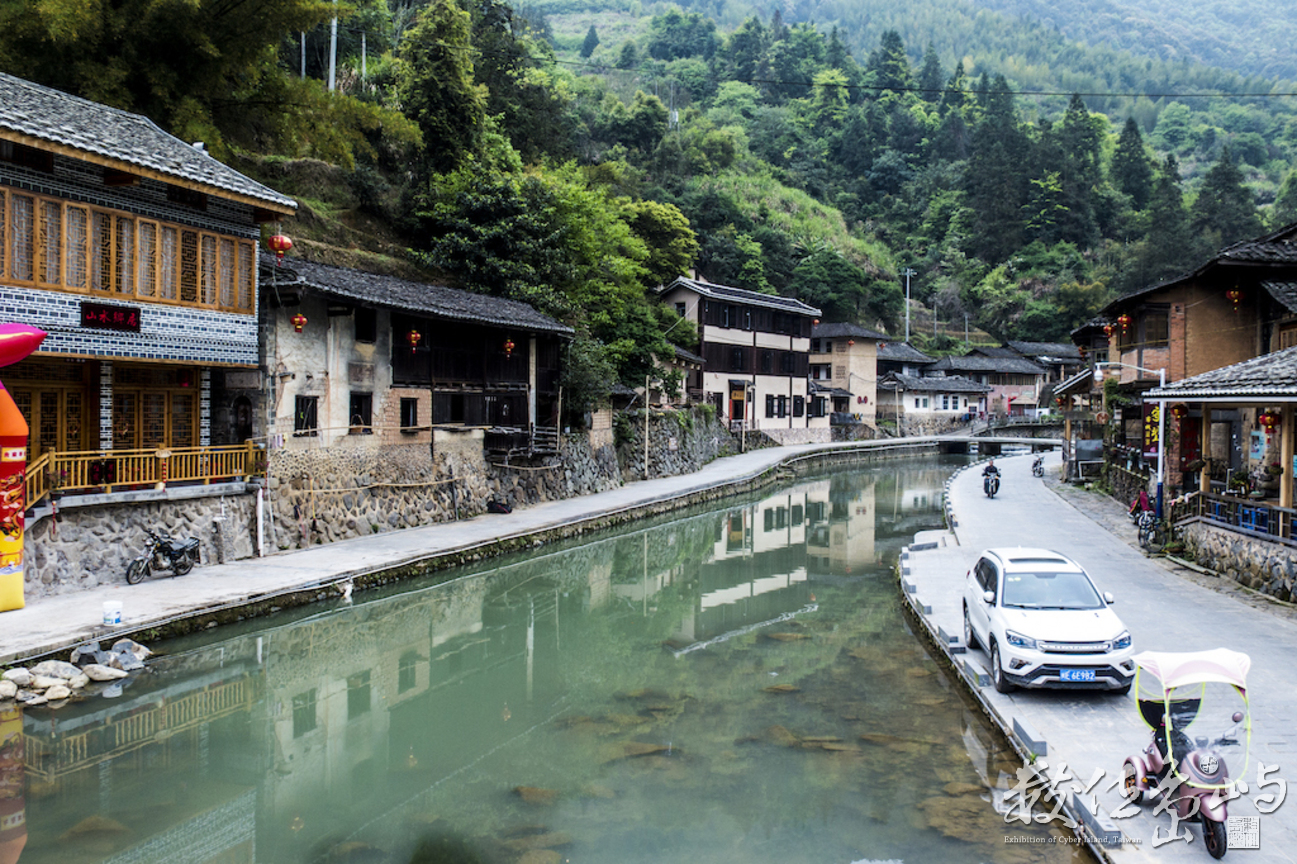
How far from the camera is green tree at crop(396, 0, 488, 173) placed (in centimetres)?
3130

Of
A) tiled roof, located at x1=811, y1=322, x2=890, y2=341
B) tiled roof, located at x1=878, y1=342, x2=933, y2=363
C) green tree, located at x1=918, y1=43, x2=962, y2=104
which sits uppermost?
green tree, located at x1=918, y1=43, x2=962, y2=104

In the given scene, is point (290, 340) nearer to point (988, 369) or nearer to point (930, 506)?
point (930, 506)

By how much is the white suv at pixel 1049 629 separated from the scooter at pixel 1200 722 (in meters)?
2.87

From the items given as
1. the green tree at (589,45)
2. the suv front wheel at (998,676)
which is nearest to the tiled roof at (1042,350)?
the suv front wheel at (998,676)

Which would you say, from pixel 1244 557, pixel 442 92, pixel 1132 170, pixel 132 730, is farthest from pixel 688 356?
pixel 1132 170

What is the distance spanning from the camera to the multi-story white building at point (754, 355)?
4609 cm

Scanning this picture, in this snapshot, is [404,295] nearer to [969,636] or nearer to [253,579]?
[253,579]

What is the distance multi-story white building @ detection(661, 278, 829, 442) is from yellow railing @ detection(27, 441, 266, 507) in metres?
30.8

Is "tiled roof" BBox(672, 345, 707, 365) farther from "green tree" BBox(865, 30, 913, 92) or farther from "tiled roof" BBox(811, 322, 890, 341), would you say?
"green tree" BBox(865, 30, 913, 92)

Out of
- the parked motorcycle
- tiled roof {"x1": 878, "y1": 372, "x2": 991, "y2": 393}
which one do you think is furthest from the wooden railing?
tiled roof {"x1": 878, "y1": 372, "x2": 991, "y2": 393}

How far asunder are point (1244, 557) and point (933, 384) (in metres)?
49.8

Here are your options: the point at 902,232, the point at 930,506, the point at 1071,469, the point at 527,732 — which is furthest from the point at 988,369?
the point at 527,732

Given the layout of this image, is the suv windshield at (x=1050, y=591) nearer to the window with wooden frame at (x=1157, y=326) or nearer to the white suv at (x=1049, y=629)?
the white suv at (x=1049, y=629)

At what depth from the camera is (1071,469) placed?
34.6m
